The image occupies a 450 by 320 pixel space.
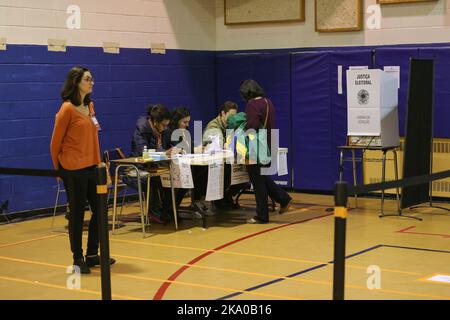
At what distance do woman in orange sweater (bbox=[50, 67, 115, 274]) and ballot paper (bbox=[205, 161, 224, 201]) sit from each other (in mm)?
2161

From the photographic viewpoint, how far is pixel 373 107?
930 cm

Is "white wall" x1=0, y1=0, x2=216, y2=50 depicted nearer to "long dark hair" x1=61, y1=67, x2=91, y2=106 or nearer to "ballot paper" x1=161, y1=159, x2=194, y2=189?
"ballot paper" x1=161, y1=159, x2=194, y2=189

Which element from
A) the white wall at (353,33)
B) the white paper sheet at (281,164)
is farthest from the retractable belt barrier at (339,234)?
the white wall at (353,33)

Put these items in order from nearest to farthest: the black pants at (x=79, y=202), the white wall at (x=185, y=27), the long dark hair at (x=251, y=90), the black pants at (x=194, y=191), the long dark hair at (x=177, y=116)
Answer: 1. the black pants at (x=79, y=202)
2. the long dark hair at (x=251, y=90)
3. the black pants at (x=194, y=191)
4. the long dark hair at (x=177, y=116)
5. the white wall at (x=185, y=27)

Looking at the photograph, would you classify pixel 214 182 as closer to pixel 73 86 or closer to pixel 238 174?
pixel 238 174

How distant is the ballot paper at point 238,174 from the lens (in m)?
9.10

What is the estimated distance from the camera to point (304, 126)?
435 inches

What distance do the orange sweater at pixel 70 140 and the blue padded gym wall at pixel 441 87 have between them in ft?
16.5

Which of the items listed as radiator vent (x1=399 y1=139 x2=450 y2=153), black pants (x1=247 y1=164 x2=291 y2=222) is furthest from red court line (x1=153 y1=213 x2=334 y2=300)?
radiator vent (x1=399 y1=139 x2=450 y2=153)

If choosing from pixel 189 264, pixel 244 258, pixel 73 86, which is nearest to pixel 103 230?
pixel 73 86

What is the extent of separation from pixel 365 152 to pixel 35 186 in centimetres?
416

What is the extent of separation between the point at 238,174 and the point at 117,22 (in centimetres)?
277

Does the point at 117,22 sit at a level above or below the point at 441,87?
above

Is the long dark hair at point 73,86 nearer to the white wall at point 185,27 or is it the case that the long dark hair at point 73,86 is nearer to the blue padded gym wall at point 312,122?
the white wall at point 185,27
